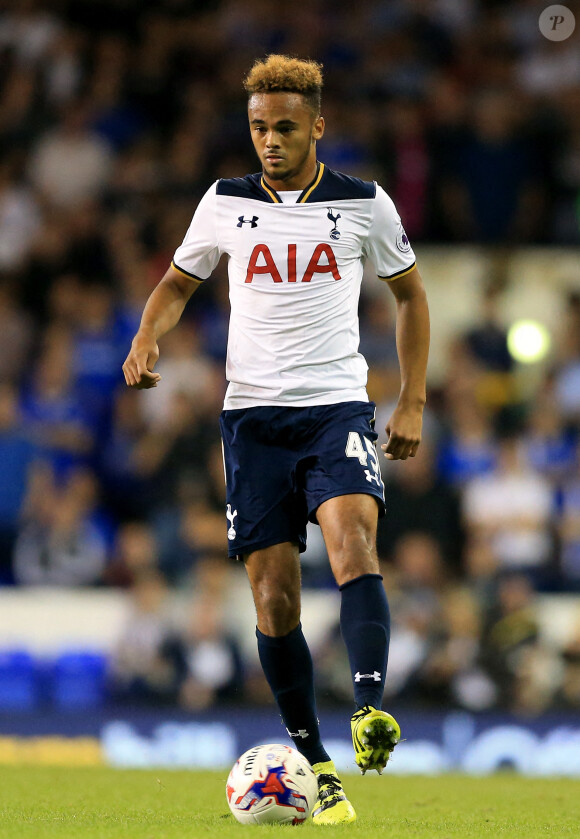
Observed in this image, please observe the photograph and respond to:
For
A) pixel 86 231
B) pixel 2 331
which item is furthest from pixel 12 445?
pixel 86 231

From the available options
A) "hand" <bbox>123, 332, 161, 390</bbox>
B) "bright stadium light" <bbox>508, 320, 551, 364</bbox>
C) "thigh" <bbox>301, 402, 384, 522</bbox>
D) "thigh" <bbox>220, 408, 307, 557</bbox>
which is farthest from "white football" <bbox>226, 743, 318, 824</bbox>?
"bright stadium light" <bbox>508, 320, 551, 364</bbox>

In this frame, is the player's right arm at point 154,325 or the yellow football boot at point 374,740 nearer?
the yellow football boot at point 374,740

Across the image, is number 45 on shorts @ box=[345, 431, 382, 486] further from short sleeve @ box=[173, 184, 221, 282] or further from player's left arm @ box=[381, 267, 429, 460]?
short sleeve @ box=[173, 184, 221, 282]

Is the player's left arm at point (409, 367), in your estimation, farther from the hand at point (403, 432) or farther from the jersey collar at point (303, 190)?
the jersey collar at point (303, 190)

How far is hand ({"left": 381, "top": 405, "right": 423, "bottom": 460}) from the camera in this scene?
523cm

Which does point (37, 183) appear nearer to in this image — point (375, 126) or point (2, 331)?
point (2, 331)

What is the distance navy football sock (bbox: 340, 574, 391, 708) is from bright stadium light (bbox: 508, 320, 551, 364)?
7.69m

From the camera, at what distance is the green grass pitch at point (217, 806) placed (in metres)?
4.69

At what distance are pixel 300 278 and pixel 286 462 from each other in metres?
0.70

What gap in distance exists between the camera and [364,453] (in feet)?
16.7

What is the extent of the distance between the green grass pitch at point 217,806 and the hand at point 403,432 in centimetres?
136

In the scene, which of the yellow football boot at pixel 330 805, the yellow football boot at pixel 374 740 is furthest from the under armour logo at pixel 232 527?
the yellow football boot at pixel 374 740
